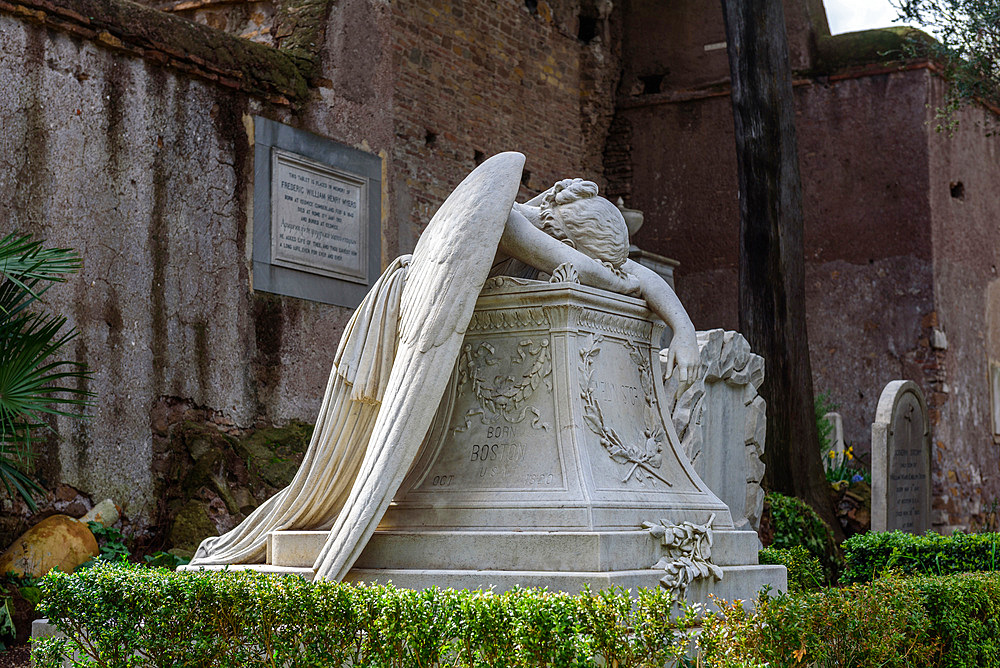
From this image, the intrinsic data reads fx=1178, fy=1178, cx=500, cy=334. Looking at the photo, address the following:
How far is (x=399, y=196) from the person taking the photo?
34.9 ft

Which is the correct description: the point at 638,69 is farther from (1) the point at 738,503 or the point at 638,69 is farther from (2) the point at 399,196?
(1) the point at 738,503

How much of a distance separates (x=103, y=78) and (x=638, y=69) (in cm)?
821

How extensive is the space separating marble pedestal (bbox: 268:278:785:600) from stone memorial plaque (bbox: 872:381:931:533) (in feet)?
18.3

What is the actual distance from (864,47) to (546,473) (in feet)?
35.6

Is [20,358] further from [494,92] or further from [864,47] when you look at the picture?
[864,47]

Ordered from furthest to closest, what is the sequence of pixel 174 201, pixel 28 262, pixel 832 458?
1. pixel 832 458
2. pixel 174 201
3. pixel 28 262

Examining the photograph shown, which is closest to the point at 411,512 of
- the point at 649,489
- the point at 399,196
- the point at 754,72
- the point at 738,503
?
the point at 649,489

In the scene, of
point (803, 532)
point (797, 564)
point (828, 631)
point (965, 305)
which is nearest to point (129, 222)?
point (797, 564)

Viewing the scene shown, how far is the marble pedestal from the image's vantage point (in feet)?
12.6

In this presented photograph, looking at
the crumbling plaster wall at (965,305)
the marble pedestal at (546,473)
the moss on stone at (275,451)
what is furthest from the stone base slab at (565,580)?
the crumbling plaster wall at (965,305)

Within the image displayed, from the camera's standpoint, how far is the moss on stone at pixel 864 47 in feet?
43.1

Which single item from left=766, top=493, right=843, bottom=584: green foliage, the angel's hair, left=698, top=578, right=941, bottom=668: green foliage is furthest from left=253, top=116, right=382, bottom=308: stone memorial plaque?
left=698, top=578, right=941, bottom=668: green foliage

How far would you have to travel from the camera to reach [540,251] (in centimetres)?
431

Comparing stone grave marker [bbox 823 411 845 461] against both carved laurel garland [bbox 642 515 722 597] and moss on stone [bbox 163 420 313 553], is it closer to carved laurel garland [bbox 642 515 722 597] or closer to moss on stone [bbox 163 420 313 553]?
moss on stone [bbox 163 420 313 553]
